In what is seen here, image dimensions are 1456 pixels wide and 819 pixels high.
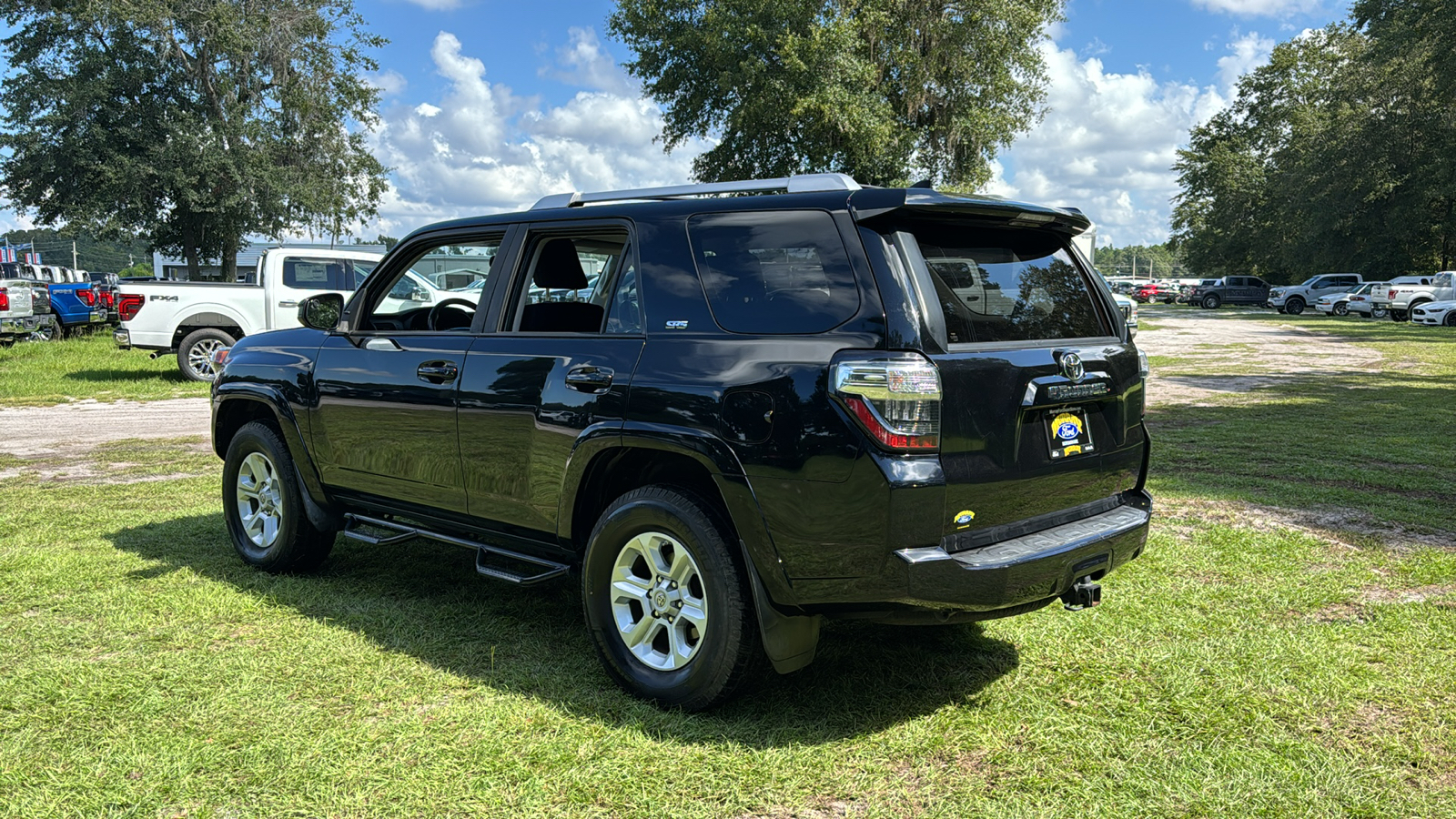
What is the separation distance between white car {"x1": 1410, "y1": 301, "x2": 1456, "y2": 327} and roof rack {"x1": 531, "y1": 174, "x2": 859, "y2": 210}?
37266 millimetres

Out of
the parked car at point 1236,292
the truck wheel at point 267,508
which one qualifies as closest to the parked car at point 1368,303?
the parked car at point 1236,292

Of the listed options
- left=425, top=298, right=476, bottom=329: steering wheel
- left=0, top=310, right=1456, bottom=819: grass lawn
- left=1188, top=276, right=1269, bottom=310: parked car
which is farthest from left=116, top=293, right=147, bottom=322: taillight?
left=1188, top=276, right=1269, bottom=310: parked car

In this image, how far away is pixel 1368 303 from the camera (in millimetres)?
41469

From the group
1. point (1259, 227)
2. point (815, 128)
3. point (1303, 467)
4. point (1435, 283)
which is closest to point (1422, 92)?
point (1435, 283)

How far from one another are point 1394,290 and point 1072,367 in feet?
138

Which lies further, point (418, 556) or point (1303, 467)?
point (1303, 467)

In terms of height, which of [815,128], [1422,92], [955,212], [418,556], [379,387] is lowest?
[418,556]

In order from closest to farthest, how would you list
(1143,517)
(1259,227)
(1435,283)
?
(1143,517) < (1435,283) < (1259,227)

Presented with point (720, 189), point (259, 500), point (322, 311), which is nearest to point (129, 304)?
point (259, 500)

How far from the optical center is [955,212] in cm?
358

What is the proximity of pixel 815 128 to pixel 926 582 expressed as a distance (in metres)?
27.3

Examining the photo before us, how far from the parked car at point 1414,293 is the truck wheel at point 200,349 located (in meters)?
37.5

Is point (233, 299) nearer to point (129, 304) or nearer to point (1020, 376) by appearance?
point (129, 304)

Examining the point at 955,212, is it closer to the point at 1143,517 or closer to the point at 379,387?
the point at 1143,517
